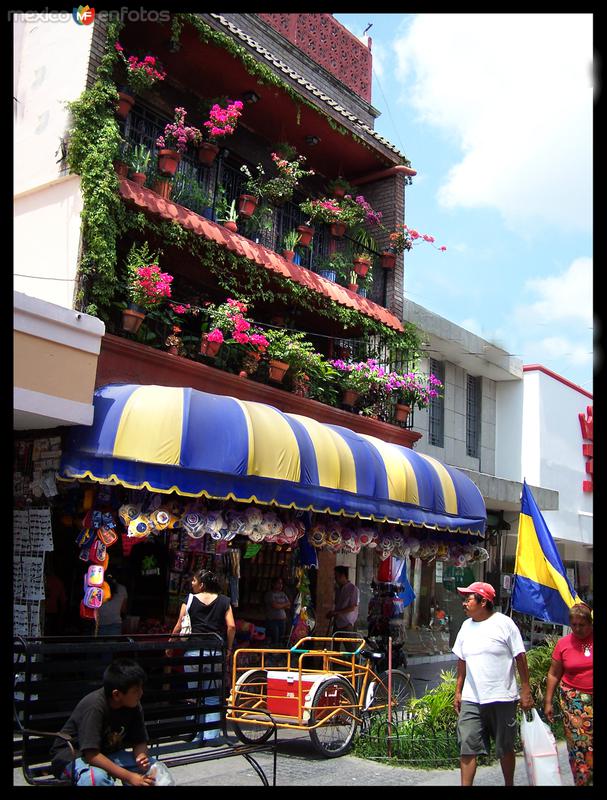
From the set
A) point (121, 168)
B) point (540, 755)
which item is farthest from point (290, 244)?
point (540, 755)

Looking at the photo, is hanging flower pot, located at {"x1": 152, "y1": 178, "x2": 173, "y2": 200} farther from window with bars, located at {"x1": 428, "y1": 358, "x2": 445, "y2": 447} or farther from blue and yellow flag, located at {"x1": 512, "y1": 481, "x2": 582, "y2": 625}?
window with bars, located at {"x1": 428, "y1": 358, "x2": 445, "y2": 447}

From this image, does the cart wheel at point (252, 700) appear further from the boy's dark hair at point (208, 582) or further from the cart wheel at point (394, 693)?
the cart wheel at point (394, 693)

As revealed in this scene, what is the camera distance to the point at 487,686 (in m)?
6.38

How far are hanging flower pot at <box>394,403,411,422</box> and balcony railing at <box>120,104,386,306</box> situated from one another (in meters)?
2.35

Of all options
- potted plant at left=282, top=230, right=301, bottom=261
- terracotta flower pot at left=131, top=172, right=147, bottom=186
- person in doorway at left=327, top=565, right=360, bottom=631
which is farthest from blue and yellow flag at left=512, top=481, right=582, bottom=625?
terracotta flower pot at left=131, top=172, right=147, bottom=186

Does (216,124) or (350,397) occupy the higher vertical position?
(216,124)

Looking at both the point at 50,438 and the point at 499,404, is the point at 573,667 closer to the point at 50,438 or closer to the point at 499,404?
the point at 50,438

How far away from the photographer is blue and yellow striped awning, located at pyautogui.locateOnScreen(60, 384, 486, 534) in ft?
29.8

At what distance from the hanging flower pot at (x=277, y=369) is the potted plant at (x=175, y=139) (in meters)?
3.35

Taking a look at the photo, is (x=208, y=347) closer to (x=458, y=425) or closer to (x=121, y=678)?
(x=121, y=678)

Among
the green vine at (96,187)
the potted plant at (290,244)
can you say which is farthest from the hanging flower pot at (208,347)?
the potted plant at (290,244)

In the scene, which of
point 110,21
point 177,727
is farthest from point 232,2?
point 110,21

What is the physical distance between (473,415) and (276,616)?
39.6 feet

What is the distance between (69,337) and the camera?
915cm
